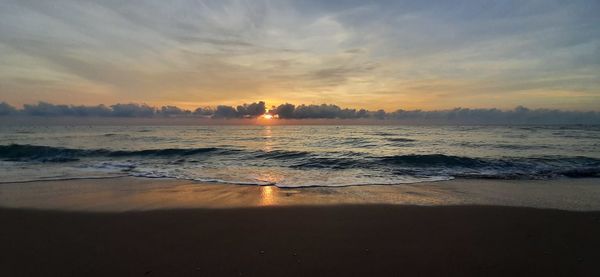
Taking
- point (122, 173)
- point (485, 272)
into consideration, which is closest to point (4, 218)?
point (122, 173)

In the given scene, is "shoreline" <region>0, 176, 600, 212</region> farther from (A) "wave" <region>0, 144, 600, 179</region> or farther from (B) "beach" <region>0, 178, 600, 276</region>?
(A) "wave" <region>0, 144, 600, 179</region>

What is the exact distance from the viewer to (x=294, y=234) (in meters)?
5.32

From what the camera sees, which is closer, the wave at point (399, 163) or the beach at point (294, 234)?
the beach at point (294, 234)

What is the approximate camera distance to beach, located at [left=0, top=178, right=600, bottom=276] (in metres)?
4.19

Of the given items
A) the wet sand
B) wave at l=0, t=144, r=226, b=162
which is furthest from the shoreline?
wave at l=0, t=144, r=226, b=162

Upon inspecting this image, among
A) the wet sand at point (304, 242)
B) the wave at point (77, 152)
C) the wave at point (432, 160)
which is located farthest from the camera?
the wave at point (77, 152)

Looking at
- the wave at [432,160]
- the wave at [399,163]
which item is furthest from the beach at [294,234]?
the wave at [432,160]

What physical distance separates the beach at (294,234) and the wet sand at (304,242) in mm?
18

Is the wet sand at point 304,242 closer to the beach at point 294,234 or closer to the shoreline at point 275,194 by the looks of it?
the beach at point 294,234

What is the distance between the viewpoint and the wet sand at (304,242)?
414cm

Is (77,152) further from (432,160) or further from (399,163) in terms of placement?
(432,160)

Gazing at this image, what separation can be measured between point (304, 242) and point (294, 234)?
1.25ft

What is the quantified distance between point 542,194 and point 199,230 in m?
8.78

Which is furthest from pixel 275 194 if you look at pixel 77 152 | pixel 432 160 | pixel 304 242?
pixel 77 152
